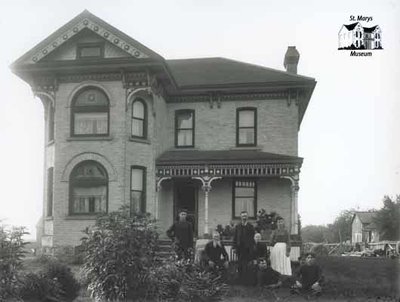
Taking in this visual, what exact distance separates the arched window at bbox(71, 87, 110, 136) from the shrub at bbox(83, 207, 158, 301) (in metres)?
10.3

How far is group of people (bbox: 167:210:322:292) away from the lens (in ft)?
40.8

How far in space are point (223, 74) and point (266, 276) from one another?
12415 millimetres

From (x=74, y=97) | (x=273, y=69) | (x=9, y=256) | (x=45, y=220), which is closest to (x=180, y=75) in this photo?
(x=273, y=69)

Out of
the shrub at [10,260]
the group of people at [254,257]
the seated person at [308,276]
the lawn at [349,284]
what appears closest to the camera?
the shrub at [10,260]

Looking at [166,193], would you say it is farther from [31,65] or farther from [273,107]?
[31,65]

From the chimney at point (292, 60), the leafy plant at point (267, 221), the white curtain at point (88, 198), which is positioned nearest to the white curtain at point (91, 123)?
the white curtain at point (88, 198)

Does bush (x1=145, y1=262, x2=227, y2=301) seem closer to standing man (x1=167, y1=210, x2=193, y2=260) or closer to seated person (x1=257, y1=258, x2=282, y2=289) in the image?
seated person (x1=257, y1=258, x2=282, y2=289)

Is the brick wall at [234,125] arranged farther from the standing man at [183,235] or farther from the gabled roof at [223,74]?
the standing man at [183,235]

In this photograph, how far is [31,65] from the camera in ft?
65.4

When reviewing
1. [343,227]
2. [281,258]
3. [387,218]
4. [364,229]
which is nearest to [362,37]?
[281,258]

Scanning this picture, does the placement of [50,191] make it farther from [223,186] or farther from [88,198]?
[223,186]

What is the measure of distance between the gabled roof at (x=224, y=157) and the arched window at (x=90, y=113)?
2.64 metres

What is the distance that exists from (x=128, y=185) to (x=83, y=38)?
19.4 feet

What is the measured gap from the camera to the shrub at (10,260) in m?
9.49
